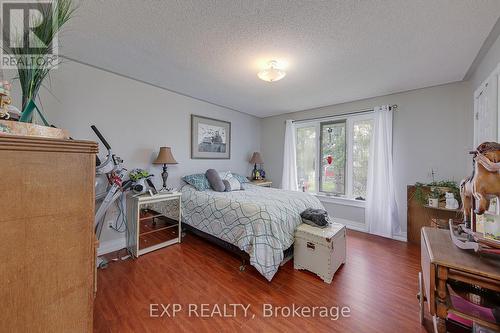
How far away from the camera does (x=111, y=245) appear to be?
8.46 feet

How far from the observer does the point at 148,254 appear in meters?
2.48

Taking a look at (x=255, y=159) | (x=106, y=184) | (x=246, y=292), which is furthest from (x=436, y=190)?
(x=106, y=184)

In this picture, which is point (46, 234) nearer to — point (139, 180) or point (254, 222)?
point (254, 222)

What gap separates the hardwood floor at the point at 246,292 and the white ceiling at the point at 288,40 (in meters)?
2.41

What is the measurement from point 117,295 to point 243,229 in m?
1.30

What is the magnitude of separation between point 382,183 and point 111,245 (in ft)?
14.0

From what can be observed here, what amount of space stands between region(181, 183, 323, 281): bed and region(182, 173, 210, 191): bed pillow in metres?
0.28

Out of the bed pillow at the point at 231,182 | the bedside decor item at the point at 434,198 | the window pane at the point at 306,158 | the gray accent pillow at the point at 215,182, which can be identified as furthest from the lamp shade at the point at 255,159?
the bedside decor item at the point at 434,198

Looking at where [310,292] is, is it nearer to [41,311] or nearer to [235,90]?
[41,311]

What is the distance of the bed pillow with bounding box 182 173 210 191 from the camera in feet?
10.5

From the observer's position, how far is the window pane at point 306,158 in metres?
4.24

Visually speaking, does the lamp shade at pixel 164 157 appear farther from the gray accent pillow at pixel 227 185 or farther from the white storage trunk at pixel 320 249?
Result: the white storage trunk at pixel 320 249

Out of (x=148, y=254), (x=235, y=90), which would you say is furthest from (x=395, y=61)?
(x=148, y=254)

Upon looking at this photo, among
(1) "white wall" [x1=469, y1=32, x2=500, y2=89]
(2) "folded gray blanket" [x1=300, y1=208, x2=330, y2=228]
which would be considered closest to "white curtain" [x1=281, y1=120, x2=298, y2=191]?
(2) "folded gray blanket" [x1=300, y1=208, x2=330, y2=228]
